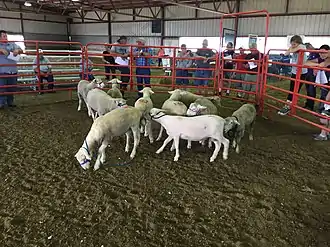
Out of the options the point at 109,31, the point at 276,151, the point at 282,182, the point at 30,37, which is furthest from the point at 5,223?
the point at 30,37

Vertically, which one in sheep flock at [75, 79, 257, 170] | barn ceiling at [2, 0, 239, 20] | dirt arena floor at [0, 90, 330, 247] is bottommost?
dirt arena floor at [0, 90, 330, 247]

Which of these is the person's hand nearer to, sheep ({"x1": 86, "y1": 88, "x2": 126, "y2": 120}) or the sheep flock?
sheep ({"x1": 86, "y1": 88, "x2": 126, "y2": 120})

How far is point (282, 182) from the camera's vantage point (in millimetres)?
3729

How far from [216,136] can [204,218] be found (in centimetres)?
145

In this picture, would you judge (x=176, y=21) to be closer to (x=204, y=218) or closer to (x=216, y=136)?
(x=216, y=136)

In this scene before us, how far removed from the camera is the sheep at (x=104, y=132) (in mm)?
3744

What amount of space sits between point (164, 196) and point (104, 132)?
1.20 meters

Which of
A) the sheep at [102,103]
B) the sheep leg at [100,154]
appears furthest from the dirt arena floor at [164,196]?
the sheep at [102,103]

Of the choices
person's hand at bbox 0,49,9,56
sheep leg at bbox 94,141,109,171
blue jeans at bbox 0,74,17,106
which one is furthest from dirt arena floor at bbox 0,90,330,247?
person's hand at bbox 0,49,9,56

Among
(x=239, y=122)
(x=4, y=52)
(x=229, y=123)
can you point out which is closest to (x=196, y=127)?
(x=229, y=123)

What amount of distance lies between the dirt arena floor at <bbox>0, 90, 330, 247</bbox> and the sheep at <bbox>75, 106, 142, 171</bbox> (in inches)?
8.2

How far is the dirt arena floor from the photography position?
8.77ft

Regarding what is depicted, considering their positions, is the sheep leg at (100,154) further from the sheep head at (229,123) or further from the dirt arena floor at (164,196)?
the sheep head at (229,123)

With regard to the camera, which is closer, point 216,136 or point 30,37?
point 216,136
